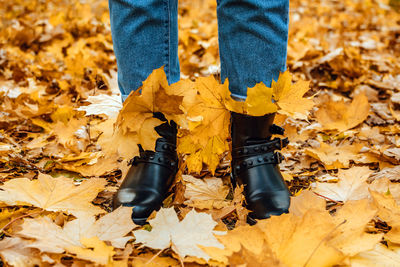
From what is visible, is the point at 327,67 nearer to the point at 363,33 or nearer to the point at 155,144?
the point at 363,33

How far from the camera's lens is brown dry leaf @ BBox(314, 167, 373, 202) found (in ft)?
2.97

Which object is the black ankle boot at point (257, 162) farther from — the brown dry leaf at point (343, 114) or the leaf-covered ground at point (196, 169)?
the brown dry leaf at point (343, 114)

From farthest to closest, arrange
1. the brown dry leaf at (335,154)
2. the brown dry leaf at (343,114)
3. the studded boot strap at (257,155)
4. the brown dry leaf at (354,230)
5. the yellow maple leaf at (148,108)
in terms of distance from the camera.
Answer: the brown dry leaf at (343,114)
the brown dry leaf at (335,154)
the studded boot strap at (257,155)
the yellow maple leaf at (148,108)
the brown dry leaf at (354,230)

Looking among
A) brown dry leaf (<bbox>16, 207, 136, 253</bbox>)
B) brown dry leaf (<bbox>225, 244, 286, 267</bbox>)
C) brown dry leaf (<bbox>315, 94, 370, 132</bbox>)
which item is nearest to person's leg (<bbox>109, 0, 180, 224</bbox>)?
brown dry leaf (<bbox>16, 207, 136, 253</bbox>)

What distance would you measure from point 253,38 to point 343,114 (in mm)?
757

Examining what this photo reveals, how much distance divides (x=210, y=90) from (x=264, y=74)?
168 mm

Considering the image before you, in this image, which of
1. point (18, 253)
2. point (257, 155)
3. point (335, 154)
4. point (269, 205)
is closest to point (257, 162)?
point (257, 155)

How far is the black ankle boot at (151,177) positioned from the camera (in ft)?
2.77

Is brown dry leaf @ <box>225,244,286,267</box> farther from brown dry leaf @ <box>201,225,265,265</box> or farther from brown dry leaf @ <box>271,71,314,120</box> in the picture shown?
brown dry leaf @ <box>271,71,314,120</box>

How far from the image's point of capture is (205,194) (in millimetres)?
951

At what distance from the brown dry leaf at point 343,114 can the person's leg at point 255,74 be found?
58cm

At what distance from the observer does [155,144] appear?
35.0 inches

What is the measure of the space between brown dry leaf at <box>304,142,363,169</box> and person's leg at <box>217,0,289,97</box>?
0.40 m

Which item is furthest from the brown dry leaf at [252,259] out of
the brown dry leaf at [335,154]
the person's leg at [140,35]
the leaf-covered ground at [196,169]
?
the brown dry leaf at [335,154]
